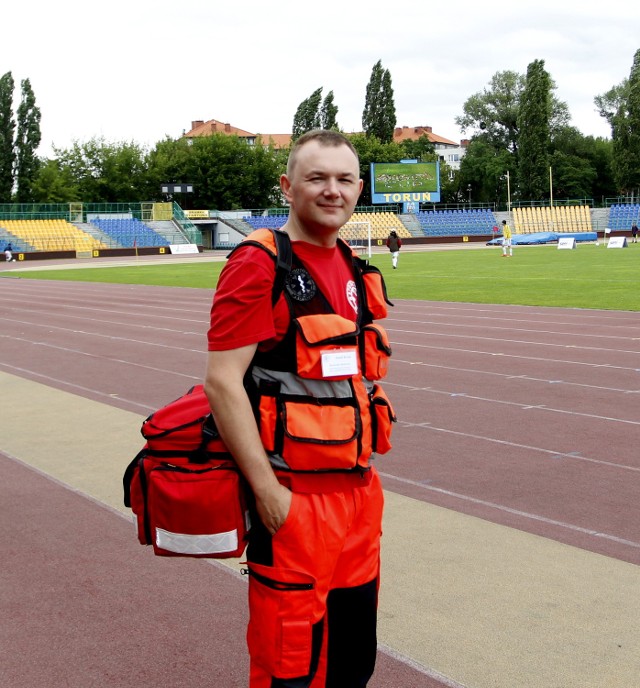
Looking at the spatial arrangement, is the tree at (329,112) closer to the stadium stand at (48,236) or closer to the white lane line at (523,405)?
the stadium stand at (48,236)

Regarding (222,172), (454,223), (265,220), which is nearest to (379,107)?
(222,172)

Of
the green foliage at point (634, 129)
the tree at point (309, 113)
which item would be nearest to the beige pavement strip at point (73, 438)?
the green foliage at point (634, 129)

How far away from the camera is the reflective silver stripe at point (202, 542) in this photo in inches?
109

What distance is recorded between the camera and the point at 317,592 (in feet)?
8.95

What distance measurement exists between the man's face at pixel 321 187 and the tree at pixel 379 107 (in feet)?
335

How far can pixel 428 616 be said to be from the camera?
4.30 meters

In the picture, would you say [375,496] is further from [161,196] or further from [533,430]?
[161,196]

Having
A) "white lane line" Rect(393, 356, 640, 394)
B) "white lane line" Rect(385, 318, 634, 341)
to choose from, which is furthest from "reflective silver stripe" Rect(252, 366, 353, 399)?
"white lane line" Rect(385, 318, 634, 341)

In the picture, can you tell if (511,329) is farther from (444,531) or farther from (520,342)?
(444,531)

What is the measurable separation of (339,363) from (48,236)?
224 ft

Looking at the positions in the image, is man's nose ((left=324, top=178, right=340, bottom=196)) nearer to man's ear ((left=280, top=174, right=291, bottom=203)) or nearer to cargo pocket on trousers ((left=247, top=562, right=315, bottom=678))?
man's ear ((left=280, top=174, right=291, bottom=203))

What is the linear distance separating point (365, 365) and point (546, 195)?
318 feet

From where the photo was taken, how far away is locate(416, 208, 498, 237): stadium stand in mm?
80938

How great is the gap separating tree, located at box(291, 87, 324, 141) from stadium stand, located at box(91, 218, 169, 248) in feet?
104
